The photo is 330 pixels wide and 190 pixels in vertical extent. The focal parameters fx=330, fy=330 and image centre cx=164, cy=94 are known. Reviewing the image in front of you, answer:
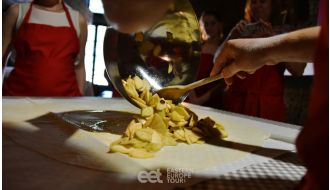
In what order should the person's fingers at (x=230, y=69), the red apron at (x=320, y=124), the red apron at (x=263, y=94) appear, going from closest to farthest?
the red apron at (x=320, y=124) → the person's fingers at (x=230, y=69) → the red apron at (x=263, y=94)

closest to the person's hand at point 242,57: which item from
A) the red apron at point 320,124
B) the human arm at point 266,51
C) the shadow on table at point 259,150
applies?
the human arm at point 266,51

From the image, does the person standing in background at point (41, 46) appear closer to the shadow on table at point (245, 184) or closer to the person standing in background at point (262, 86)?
the person standing in background at point (262, 86)

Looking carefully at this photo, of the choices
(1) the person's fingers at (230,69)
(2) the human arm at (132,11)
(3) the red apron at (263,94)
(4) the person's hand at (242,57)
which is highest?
(2) the human arm at (132,11)

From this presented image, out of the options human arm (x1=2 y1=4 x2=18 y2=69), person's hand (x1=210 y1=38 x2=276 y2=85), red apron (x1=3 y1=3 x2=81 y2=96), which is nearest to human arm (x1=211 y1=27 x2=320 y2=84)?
person's hand (x1=210 y1=38 x2=276 y2=85)

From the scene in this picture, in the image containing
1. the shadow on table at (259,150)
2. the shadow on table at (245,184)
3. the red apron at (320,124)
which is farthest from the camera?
the shadow on table at (259,150)

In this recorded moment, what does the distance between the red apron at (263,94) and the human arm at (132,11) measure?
929mm

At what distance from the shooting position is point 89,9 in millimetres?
3080

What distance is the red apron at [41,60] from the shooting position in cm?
127

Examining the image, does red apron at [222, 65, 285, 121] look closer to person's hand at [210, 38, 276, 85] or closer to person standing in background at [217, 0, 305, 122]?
person standing in background at [217, 0, 305, 122]

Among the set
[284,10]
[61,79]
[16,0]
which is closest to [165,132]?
[61,79]

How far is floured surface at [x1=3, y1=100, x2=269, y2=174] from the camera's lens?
0.55 meters

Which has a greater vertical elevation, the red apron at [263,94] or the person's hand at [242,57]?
the person's hand at [242,57]

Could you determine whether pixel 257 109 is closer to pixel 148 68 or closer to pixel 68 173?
pixel 148 68

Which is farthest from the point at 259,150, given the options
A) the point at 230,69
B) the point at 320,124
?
the point at 320,124
